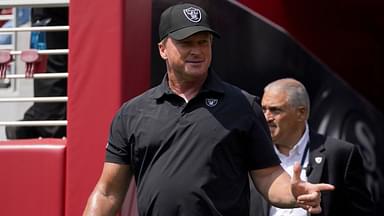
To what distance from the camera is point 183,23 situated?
3938 mm

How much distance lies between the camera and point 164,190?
3.85 m

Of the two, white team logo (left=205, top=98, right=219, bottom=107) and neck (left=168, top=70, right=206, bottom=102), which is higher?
neck (left=168, top=70, right=206, bottom=102)

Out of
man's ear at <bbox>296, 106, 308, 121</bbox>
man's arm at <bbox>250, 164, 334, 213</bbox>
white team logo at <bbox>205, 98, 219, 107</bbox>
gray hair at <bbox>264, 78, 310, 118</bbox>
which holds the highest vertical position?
white team logo at <bbox>205, 98, 219, 107</bbox>

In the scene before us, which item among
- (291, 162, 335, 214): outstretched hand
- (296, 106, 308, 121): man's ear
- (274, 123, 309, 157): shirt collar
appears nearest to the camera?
(291, 162, 335, 214): outstretched hand

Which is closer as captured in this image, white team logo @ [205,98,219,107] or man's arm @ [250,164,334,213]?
man's arm @ [250,164,334,213]

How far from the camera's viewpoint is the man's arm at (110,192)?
411cm

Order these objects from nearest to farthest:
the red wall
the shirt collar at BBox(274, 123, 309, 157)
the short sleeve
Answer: the short sleeve, the shirt collar at BBox(274, 123, 309, 157), the red wall

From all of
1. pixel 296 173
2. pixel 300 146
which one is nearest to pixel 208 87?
pixel 296 173

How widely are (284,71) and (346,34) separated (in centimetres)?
106

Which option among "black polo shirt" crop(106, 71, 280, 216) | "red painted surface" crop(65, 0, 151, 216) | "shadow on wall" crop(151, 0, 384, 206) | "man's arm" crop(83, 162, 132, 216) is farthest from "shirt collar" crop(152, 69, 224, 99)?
"shadow on wall" crop(151, 0, 384, 206)

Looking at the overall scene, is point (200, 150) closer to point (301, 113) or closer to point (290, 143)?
point (290, 143)

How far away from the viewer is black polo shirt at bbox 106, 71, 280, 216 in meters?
3.81

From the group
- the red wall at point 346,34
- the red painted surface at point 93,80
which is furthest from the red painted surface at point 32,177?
the red wall at point 346,34

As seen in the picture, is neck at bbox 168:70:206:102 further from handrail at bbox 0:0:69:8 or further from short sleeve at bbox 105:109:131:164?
handrail at bbox 0:0:69:8
